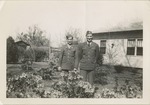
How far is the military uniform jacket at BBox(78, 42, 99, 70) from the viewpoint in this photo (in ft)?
3.46

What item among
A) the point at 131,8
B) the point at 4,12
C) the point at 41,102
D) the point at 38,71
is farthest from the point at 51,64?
the point at 131,8

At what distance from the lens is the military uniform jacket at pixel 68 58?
1.05 meters

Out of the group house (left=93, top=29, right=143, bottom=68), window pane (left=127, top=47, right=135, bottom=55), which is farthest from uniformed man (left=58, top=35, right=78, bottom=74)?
window pane (left=127, top=47, right=135, bottom=55)

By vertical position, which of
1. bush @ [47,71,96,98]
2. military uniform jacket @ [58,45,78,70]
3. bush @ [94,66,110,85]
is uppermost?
military uniform jacket @ [58,45,78,70]

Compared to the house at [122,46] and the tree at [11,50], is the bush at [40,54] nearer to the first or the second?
the tree at [11,50]

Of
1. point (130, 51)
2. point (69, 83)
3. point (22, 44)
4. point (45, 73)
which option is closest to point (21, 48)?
point (22, 44)

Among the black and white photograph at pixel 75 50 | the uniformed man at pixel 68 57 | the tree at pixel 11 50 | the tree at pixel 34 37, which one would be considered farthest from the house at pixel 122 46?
the tree at pixel 11 50

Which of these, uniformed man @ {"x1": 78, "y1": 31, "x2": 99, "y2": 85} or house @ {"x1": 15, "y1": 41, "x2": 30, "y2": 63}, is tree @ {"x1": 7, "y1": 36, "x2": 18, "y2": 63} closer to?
house @ {"x1": 15, "y1": 41, "x2": 30, "y2": 63}

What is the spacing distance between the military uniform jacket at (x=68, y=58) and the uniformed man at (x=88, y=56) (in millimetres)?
25

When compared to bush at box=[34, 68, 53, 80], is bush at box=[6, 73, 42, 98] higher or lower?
lower

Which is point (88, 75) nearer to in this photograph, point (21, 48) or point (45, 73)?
point (45, 73)

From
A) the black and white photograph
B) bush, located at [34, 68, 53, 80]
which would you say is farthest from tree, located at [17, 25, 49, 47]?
bush, located at [34, 68, 53, 80]

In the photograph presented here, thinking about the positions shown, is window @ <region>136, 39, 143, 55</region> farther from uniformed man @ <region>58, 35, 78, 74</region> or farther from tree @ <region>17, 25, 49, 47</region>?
tree @ <region>17, 25, 49, 47</region>

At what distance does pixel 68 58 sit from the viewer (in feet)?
3.46
